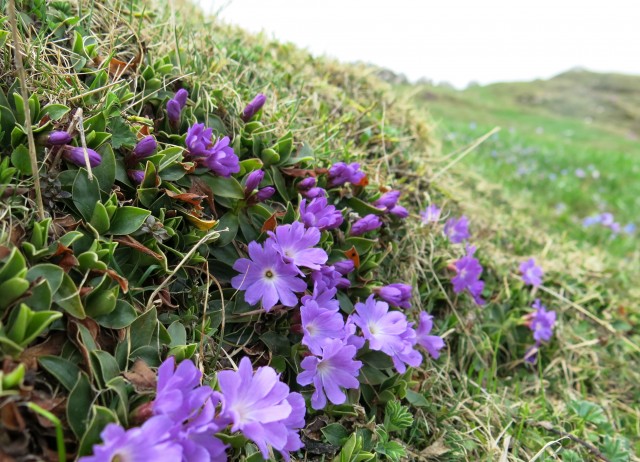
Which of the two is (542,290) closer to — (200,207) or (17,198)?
(200,207)

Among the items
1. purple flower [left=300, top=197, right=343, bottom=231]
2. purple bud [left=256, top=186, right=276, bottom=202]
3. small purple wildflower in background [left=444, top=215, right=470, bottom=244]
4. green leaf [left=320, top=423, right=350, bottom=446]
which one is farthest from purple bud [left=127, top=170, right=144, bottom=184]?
small purple wildflower in background [left=444, top=215, right=470, bottom=244]

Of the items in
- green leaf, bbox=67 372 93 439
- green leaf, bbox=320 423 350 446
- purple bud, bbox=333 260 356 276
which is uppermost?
purple bud, bbox=333 260 356 276

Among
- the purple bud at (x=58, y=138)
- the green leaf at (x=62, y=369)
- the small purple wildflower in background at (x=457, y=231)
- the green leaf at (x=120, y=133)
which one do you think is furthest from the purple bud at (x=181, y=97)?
the small purple wildflower in background at (x=457, y=231)

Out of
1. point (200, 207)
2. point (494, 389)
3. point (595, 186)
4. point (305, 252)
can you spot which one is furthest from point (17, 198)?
point (595, 186)

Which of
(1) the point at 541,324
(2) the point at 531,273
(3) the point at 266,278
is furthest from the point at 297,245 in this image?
(2) the point at 531,273

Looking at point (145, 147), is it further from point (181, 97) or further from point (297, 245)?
point (297, 245)

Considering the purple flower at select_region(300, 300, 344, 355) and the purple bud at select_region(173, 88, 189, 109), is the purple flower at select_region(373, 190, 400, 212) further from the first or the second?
the purple bud at select_region(173, 88, 189, 109)

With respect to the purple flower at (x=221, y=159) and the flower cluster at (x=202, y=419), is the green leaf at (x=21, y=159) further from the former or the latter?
the flower cluster at (x=202, y=419)
